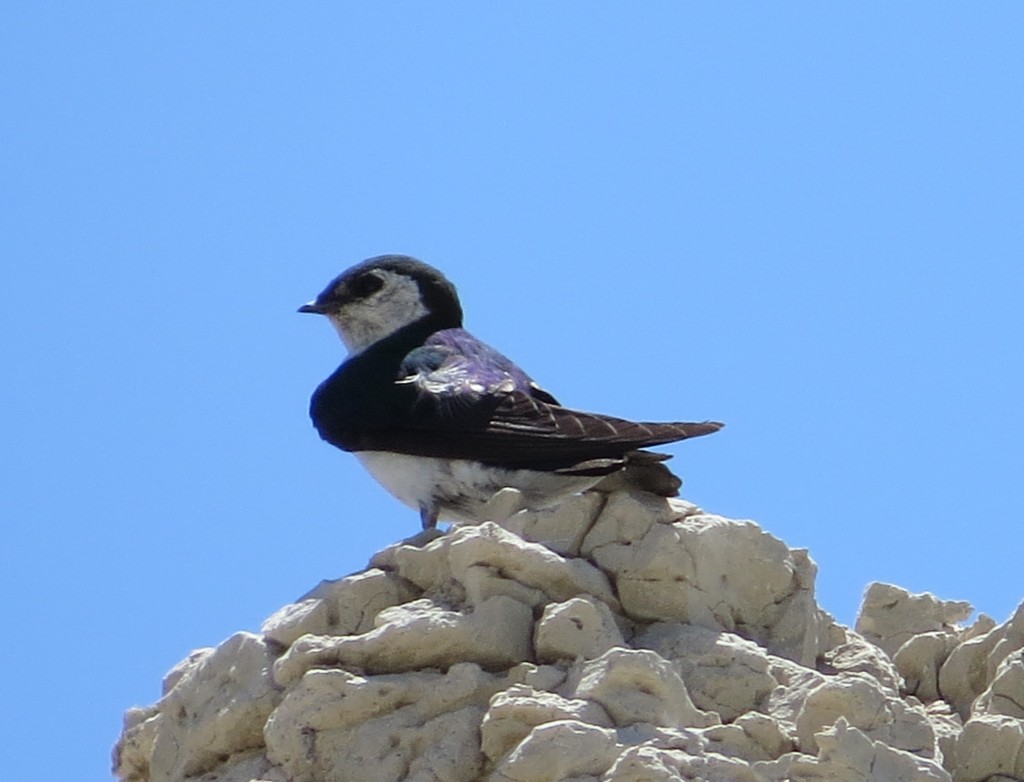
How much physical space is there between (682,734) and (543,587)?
1.16 m

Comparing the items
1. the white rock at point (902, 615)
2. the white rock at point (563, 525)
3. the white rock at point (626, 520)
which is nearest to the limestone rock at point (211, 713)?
the white rock at point (563, 525)

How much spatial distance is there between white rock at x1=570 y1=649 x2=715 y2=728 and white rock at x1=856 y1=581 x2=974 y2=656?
2.42 meters

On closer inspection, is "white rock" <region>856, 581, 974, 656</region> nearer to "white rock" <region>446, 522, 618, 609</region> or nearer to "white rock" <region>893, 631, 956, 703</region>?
"white rock" <region>893, 631, 956, 703</region>

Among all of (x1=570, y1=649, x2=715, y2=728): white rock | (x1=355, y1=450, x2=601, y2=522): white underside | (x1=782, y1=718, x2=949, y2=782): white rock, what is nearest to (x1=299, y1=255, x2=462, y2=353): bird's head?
(x1=355, y1=450, x2=601, y2=522): white underside

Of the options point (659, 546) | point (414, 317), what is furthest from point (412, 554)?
point (414, 317)

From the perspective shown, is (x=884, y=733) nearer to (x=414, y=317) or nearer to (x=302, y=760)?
(x=302, y=760)

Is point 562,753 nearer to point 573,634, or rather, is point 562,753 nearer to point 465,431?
point 573,634

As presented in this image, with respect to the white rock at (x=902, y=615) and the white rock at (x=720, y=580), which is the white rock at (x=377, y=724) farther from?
the white rock at (x=902, y=615)

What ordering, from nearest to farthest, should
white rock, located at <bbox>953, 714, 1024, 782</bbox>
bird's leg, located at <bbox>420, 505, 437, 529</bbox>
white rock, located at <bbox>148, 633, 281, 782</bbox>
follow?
white rock, located at <bbox>953, 714, 1024, 782</bbox> → white rock, located at <bbox>148, 633, 281, 782</bbox> → bird's leg, located at <bbox>420, 505, 437, 529</bbox>

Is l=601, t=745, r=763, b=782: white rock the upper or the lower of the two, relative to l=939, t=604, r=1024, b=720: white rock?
lower

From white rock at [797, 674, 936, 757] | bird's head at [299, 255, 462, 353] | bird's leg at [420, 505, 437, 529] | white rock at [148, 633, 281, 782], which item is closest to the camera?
white rock at [797, 674, 936, 757]

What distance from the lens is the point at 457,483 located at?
10289 millimetres

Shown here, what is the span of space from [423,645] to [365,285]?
4.07m

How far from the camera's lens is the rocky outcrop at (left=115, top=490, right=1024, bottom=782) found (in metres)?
7.51
